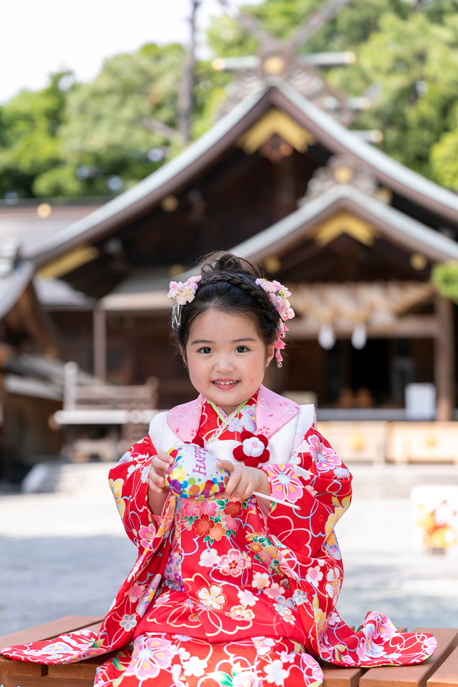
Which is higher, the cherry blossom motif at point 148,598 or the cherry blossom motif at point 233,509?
the cherry blossom motif at point 233,509

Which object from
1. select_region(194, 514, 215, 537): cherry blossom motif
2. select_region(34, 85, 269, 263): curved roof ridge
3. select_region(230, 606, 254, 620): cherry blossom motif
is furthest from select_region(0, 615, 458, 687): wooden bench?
select_region(34, 85, 269, 263): curved roof ridge

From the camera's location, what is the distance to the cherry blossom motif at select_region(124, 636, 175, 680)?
197cm

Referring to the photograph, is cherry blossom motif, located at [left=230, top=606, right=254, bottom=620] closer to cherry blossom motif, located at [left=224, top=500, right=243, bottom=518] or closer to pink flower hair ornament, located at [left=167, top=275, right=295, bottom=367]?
cherry blossom motif, located at [left=224, top=500, right=243, bottom=518]

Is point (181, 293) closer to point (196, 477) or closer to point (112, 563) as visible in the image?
point (196, 477)

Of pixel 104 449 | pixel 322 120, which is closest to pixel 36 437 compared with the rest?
pixel 104 449

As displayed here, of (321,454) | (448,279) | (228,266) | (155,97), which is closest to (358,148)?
(448,279)

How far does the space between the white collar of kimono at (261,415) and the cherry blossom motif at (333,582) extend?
0.38 metres

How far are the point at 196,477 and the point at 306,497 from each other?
0.31 metres

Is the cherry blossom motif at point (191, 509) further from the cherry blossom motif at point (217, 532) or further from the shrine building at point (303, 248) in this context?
the shrine building at point (303, 248)

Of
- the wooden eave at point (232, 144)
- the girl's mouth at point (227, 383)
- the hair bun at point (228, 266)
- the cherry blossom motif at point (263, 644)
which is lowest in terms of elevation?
the cherry blossom motif at point (263, 644)

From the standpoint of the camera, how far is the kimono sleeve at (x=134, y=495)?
2.16 m

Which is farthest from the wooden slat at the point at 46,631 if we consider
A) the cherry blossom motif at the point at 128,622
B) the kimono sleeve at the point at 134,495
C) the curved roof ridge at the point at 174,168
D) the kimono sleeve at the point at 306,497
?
the curved roof ridge at the point at 174,168

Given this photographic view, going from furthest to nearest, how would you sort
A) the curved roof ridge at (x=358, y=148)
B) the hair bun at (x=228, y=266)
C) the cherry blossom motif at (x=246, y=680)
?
the curved roof ridge at (x=358, y=148)
the hair bun at (x=228, y=266)
the cherry blossom motif at (x=246, y=680)

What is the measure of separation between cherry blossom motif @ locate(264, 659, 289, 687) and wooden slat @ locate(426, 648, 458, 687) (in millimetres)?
345
